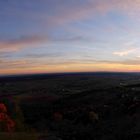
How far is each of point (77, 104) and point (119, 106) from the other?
28.9 meters

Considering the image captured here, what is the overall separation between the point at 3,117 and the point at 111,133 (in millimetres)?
36049

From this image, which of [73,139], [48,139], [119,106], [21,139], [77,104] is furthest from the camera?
[77,104]

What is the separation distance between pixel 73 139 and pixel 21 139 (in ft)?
38.2

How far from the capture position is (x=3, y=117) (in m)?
78.3

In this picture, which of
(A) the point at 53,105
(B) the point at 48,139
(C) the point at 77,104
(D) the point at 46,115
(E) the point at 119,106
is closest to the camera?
(B) the point at 48,139

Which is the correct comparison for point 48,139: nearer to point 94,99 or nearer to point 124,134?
point 124,134

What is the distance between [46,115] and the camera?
10088 centimetres

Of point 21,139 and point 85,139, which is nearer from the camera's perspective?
point 21,139

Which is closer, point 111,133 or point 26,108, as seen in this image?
point 111,133

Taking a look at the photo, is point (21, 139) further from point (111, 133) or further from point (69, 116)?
point (69, 116)

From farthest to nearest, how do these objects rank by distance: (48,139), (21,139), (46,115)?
(46,115)
(48,139)
(21,139)

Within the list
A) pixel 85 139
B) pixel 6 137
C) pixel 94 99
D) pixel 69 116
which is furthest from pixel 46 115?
pixel 6 137

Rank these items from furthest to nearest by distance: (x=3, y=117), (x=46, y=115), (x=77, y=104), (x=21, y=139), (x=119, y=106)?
1. (x=77, y=104)
2. (x=46, y=115)
3. (x=119, y=106)
4. (x=3, y=117)
5. (x=21, y=139)

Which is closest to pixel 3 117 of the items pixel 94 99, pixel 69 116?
pixel 69 116
